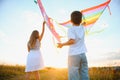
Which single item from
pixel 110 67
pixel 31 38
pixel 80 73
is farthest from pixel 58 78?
pixel 80 73

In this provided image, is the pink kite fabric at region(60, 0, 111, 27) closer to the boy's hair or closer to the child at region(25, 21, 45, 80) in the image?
the child at region(25, 21, 45, 80)

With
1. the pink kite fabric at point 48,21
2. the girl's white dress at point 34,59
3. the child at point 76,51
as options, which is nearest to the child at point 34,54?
the girl's white dress at point 34,59

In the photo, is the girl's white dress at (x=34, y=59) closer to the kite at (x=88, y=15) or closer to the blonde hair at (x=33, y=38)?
the blonde hair at (x=33, y=38)

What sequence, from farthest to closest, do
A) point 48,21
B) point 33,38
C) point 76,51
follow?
point 48,21
point 33,38
point 76,51

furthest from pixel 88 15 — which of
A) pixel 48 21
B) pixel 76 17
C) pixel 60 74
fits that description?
pixel 60 74

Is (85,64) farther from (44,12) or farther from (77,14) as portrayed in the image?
(44,12)

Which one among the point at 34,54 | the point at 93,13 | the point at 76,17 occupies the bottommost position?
the point at 34,54

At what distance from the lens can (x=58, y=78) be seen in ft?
27.6

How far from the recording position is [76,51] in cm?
450

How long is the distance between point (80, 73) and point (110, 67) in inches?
180

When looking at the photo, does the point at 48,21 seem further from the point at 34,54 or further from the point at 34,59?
the point at 34,59

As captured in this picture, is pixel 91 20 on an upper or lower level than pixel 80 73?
upper

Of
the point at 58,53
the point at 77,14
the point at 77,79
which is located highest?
the point at 77,14

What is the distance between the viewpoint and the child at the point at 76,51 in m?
4.48
